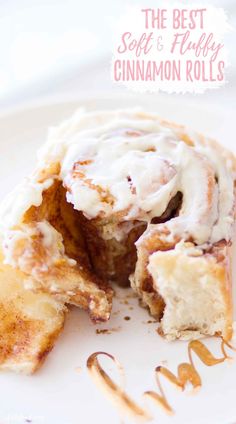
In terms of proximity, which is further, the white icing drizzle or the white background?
the white background

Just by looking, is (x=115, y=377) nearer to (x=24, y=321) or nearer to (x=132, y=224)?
(x=24, y=321)

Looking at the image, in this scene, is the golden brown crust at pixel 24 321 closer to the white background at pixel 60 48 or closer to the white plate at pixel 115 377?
the white plate at pixel 115 377

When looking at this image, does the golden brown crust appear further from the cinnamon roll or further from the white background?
the white background

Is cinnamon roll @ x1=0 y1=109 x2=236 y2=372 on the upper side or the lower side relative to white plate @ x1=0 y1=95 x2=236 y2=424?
upper

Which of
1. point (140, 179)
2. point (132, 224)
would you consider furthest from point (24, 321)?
point (140, 179)

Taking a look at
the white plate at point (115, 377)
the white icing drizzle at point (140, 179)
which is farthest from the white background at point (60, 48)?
the white plate at point (115, 377)

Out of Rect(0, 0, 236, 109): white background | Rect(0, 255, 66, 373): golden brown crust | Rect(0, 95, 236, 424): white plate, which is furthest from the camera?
Rect(0, 0, 236, 109): white background

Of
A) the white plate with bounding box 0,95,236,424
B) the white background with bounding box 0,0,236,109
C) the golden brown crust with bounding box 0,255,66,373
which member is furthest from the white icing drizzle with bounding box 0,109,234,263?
the white background with bounding box 0,0,236,109

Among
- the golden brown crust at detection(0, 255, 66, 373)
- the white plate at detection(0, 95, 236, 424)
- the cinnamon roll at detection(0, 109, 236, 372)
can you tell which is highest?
the cinnamon roll at detection(0, 109, 236, 372)

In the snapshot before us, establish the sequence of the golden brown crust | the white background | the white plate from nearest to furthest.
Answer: the white plate
the golden brown crust
the white background
